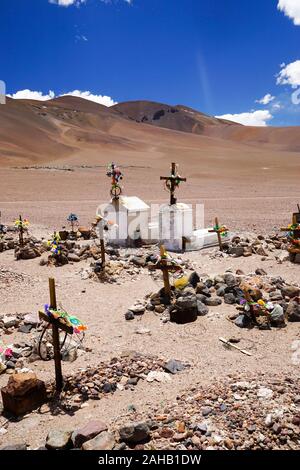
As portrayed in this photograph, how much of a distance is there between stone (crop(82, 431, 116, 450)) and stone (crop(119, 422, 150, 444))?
0.12 m

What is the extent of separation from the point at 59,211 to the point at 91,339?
15.7m

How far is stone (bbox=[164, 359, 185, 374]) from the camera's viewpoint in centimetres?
568

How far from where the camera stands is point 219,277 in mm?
9141

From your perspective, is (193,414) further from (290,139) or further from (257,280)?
(290,139)

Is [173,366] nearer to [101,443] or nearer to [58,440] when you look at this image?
[101,443]

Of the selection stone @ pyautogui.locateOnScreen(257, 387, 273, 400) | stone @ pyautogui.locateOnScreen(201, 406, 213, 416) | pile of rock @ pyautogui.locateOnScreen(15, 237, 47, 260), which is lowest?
stone @ pyautogui.locateOnScreen(201, 406, 213, 416)

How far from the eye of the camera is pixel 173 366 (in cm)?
576

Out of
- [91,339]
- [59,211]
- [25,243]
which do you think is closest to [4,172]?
[59,211]

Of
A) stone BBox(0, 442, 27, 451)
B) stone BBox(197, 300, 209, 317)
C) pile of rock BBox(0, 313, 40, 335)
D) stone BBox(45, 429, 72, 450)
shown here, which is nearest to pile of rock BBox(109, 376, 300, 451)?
stone BBox(45, 429, 72, 450)

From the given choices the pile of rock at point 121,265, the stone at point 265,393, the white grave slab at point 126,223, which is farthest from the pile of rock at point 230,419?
the white grave slab at point 126,223

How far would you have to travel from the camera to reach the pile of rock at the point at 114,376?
517 cm

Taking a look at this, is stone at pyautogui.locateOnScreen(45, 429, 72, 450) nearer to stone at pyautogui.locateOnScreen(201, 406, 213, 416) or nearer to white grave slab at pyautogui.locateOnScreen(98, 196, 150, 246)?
stone at pyautogui.locateOnScreen(201, 406, 213, 416)
